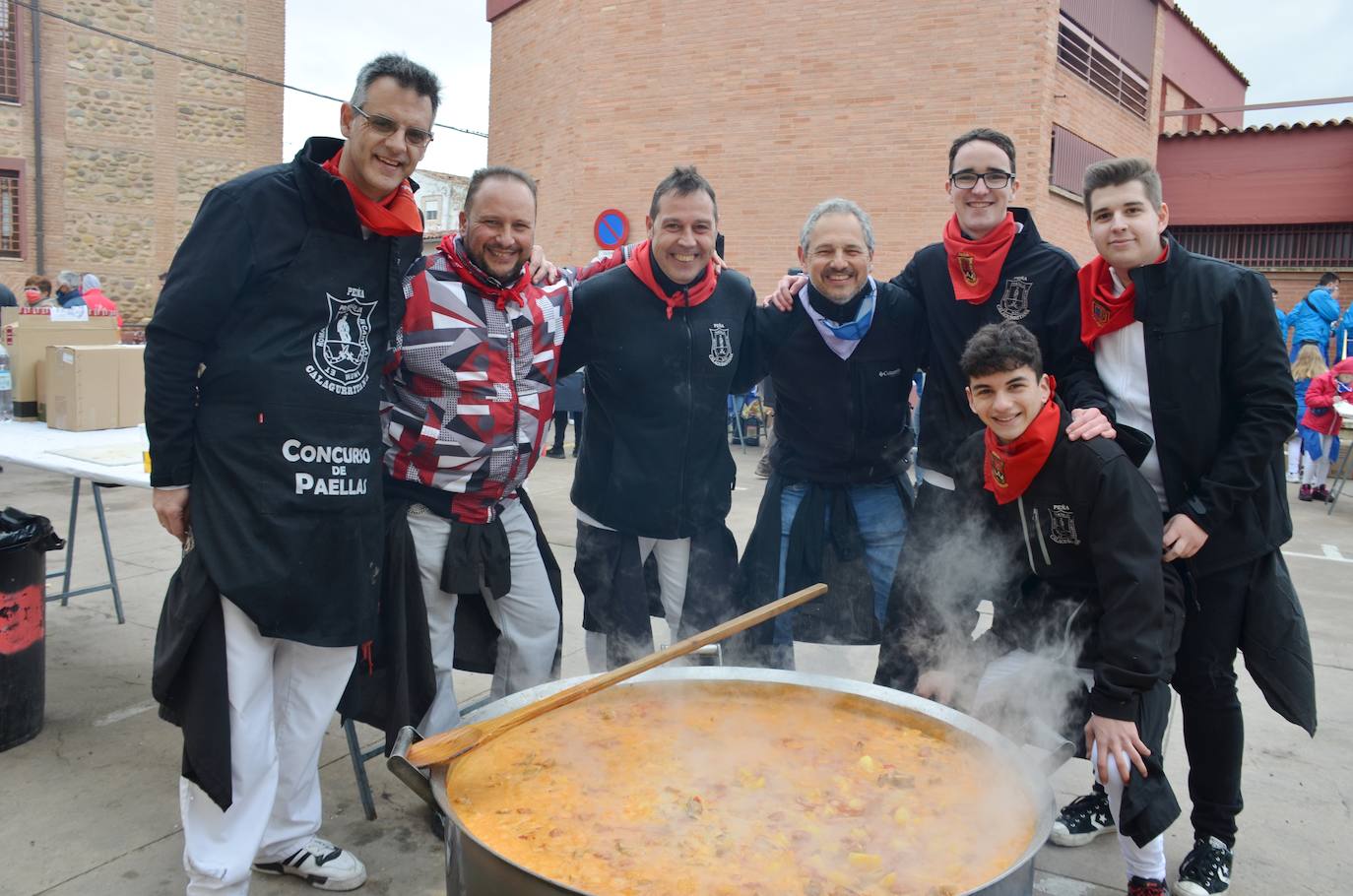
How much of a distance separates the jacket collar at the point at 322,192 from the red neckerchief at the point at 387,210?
0.8 inches

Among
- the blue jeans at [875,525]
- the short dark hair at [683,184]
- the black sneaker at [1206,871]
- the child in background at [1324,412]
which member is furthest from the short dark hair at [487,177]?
the child in background at [1324,412]

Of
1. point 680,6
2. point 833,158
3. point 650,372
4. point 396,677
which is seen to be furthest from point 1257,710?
point 680,6

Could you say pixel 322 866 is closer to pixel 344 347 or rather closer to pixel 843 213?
pixel 344 347

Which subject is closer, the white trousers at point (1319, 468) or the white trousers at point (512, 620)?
the white trousers at point (512, 620)

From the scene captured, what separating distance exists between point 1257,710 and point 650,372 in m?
3.17

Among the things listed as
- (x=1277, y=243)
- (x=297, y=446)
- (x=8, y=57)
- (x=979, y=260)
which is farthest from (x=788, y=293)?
(x=8, y=57)

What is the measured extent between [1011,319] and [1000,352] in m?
0.57

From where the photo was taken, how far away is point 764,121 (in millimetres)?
15375

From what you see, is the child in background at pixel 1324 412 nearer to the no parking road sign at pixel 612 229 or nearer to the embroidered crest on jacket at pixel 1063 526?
the embroidered crest on jacket at pixel 1063 526

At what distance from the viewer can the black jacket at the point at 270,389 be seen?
2.25 metres

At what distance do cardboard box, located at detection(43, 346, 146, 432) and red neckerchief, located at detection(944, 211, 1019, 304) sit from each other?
3.87m

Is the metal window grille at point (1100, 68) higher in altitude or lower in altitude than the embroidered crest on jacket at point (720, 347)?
higher

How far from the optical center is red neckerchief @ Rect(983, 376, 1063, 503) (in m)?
2.49

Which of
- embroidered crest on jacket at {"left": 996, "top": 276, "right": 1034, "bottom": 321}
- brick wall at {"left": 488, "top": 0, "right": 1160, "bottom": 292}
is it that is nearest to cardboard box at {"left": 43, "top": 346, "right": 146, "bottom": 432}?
embroidered crest on jacket at {"left": 996, "top": 276, "right": 1034, "bottom": 321}
